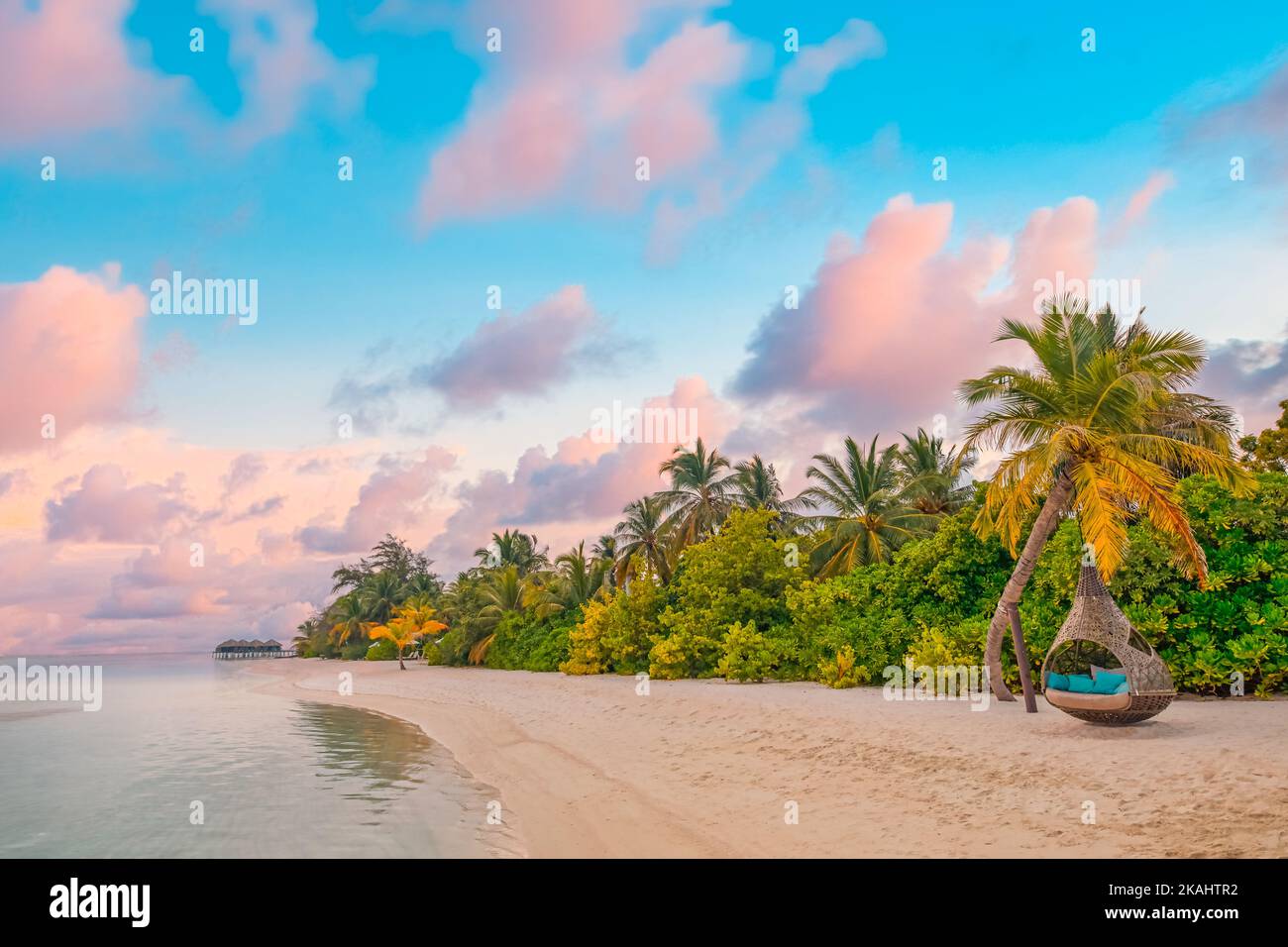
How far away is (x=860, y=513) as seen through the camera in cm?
3397

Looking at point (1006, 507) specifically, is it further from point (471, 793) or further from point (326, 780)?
point (326, 780)

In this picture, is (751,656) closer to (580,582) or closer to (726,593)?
(726,593)

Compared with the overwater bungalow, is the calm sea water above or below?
above

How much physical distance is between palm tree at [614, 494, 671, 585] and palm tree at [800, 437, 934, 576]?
8.88 meters

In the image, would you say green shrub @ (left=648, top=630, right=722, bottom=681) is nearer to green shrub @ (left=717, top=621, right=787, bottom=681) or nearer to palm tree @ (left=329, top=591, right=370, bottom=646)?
green shrub @ (left=717, top=621, right=787, bottom=681)

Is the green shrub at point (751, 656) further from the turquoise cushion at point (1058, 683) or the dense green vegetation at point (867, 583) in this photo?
the turquoise cushion at point (1058, 683)

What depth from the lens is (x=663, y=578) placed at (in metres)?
40.1

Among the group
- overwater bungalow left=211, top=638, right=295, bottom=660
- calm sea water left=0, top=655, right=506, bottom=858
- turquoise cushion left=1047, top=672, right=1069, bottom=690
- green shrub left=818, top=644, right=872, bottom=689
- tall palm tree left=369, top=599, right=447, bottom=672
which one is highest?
turquoise cushion left=1047, top=672, right=1069, bottom=690

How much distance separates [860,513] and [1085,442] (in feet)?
62.2

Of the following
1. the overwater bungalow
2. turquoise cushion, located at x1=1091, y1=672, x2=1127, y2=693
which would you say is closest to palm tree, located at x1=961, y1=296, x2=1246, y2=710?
turquoise cushion, located at x1=1091, y1=672, x2=1127, y2=693

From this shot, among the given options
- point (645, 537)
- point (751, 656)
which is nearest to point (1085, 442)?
point (751, 656)

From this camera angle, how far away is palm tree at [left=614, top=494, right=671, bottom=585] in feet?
136
